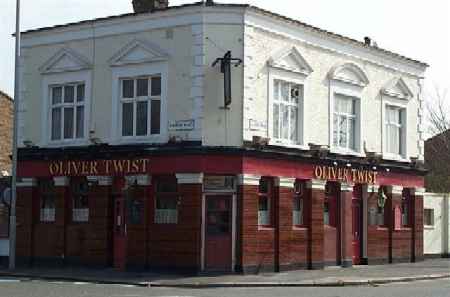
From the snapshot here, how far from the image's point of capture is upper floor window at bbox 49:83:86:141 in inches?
1136

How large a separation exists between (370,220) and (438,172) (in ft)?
81.9

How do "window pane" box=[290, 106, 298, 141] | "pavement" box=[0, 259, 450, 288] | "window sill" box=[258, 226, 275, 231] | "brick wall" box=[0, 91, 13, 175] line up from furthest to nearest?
"brick wall" box=[0, 91, 13, 175], "window pane" box=[290, 106, 298, 141], "window sill" box=[258, 226, 275, 231], "pavement" box=[0, 259, 450, 288]

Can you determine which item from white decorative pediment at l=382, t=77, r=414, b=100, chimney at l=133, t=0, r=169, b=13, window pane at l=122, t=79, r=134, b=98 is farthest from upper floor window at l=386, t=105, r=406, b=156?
window pane at l=122, t=79, r=134, b=98

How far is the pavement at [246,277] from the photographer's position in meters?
23.5

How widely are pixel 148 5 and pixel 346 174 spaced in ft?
30.1

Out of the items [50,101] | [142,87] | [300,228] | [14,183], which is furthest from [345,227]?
[14,183]

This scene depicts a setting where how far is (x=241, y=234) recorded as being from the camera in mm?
25812

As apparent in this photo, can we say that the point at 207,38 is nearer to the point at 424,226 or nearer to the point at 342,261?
the point at 342,261

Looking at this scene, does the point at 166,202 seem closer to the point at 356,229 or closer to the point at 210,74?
the point at 210,74

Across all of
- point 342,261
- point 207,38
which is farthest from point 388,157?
point 207,38

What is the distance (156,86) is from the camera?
27.1m

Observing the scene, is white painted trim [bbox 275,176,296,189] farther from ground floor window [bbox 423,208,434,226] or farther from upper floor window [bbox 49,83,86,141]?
ground floor window [bbox 423,208,434,226]

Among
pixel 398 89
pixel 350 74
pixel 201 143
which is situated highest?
pixel 350 74

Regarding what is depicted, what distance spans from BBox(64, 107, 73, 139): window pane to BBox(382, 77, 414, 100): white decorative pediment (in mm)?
11728
